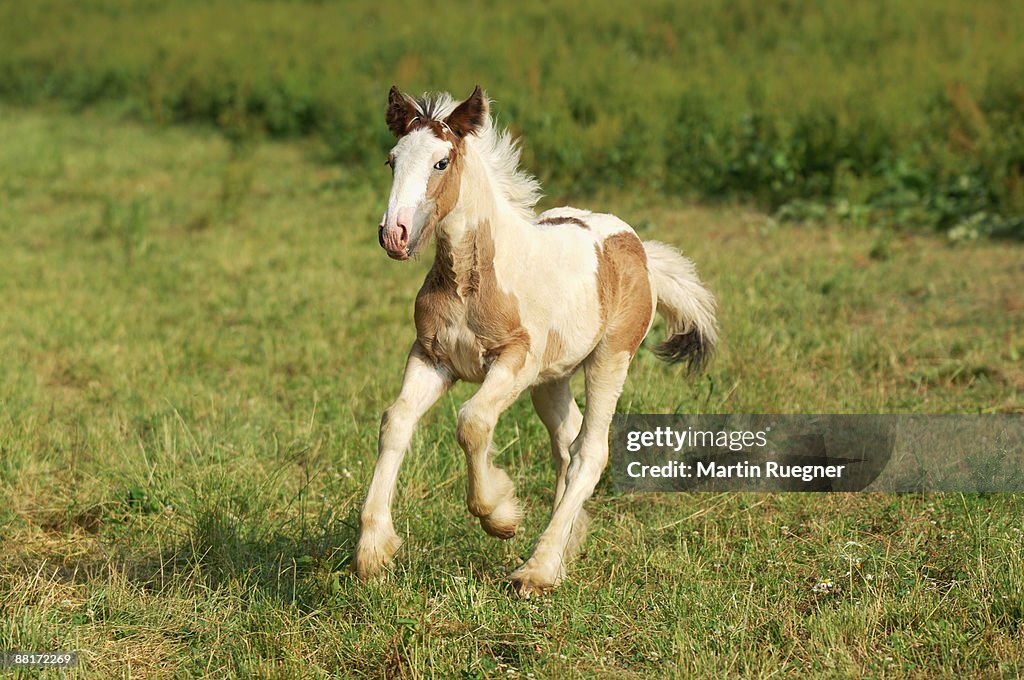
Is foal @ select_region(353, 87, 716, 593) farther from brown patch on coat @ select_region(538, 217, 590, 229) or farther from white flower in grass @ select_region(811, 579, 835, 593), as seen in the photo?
white flower in grass @ select_region(811, 579, 835, 593)

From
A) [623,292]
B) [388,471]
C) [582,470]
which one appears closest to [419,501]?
[582,470]

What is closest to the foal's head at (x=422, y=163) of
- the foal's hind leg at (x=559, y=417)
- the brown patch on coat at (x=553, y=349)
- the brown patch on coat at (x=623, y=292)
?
the brown patch on coat at (x=553, y=349)

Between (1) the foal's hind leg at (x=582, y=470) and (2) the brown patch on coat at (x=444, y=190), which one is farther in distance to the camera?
(1) the foal's hind leg at (x=582, y=470)

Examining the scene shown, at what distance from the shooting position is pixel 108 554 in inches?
183

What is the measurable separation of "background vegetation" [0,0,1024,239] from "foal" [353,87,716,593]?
594 centimetres

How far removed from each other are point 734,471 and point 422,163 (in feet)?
7.52

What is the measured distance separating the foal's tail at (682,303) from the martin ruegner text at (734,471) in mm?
475

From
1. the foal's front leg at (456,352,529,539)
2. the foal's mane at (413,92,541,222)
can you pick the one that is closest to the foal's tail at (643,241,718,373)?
the foal's mane at (413,92,541,222)

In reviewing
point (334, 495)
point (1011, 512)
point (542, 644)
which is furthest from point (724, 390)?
point (542, 644)

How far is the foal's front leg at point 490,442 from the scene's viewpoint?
3.86 m

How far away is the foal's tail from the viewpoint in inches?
201

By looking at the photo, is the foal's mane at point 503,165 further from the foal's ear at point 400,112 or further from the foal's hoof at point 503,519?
the foal's hoof at point 503,519

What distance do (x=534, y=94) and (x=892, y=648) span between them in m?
10.2

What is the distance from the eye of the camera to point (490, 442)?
399cm
